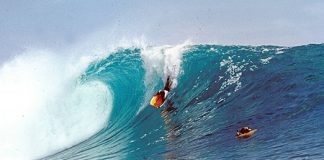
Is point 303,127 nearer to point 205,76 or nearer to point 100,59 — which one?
point 205,76

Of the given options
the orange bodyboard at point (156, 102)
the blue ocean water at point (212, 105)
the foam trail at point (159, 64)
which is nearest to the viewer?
the blue ocean water at point (212, 105)

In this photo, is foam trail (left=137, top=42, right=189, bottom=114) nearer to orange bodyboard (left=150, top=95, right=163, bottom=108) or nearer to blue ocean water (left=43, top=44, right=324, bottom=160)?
blue ocean water (left=43, top=44, right=324, bottom=160)

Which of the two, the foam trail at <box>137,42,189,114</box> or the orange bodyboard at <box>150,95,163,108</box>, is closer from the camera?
the orange bodyboard at <box>150,95,163,108</box>

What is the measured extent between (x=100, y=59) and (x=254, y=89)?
11.4 metres

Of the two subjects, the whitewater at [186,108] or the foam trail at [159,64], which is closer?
the whitewater at [186,108]

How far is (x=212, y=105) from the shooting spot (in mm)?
15430

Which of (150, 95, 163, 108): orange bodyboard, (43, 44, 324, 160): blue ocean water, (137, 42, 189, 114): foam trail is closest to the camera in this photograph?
(43, 44, 324, 160): blue ocean water

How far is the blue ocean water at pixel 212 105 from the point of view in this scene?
1031 centimetres

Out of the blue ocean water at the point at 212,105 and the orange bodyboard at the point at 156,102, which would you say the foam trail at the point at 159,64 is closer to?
the blue ocean water at the point at 212,105

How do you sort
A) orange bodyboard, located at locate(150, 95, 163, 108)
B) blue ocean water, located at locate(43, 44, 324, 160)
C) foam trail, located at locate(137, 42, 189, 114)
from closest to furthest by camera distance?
1. blue ocean water, located at locate(43, 44, 324, 160)
2. orange bodyboard, located at locate(150, 95, 163, 108)
3. foam trail, located at locate(137, 42, 189, 114)

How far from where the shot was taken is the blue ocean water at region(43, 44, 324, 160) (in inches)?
406

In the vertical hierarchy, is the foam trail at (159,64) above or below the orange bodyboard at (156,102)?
above

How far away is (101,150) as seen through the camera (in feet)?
45.1

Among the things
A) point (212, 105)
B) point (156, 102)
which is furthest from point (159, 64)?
point (212, 105)
